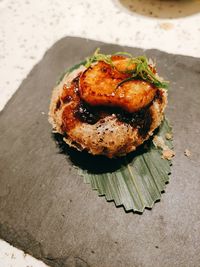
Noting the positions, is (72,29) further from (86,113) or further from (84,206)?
(84,206)

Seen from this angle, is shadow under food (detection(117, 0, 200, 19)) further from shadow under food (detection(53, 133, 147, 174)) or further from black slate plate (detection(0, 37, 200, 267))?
shadow under food (detection(53, 133, 147, 174))

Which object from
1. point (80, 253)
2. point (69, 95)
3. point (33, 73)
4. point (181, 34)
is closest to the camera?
point (80, 253)

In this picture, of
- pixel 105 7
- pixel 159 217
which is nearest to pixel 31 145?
pixel 159 217

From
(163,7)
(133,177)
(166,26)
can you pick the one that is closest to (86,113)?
(133,177)

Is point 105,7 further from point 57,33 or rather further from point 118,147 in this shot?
point 118,147

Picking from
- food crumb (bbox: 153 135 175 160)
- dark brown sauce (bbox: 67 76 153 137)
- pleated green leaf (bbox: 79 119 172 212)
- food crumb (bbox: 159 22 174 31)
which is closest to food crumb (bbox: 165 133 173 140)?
food crumb (bbox: 153 135 175 160)
